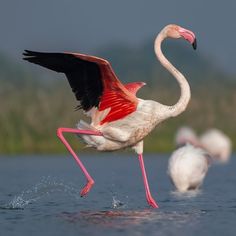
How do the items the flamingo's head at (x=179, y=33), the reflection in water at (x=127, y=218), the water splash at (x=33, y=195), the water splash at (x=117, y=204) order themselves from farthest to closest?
the water splash at (x=33, y=195), the water splash at (x=117, y=204), the flamingo's head at (x=179, y=33), the reflection in water at (x=127, y=218)

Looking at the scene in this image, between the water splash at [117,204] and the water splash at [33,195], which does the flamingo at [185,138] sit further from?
the water splash at [117,204]

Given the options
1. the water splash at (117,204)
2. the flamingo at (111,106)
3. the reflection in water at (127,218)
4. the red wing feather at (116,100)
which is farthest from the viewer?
the water splash at (117,204)

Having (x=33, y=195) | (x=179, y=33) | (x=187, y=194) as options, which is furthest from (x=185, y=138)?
(x=179, y=33)

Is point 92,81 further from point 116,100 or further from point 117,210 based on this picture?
point 117,210

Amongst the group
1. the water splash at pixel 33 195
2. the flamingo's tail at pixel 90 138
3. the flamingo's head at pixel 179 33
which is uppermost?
the flamingo's head at pixel 179 33

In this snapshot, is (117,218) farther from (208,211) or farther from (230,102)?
(230,102)

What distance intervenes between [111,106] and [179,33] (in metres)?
1.65

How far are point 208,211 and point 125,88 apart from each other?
7.92 ft

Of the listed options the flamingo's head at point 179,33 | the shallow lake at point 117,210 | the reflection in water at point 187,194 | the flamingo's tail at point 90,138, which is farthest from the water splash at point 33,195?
the flamingo's head at point 179,33

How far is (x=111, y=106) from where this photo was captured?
1566 centimetres

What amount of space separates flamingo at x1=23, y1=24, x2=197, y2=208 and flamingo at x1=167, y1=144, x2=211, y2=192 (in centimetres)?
478

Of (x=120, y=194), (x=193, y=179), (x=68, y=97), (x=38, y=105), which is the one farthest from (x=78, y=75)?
(x=68, y=97)

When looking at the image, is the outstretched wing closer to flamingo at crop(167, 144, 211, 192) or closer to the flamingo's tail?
the flamingo's tail

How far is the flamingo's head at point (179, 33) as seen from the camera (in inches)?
611
